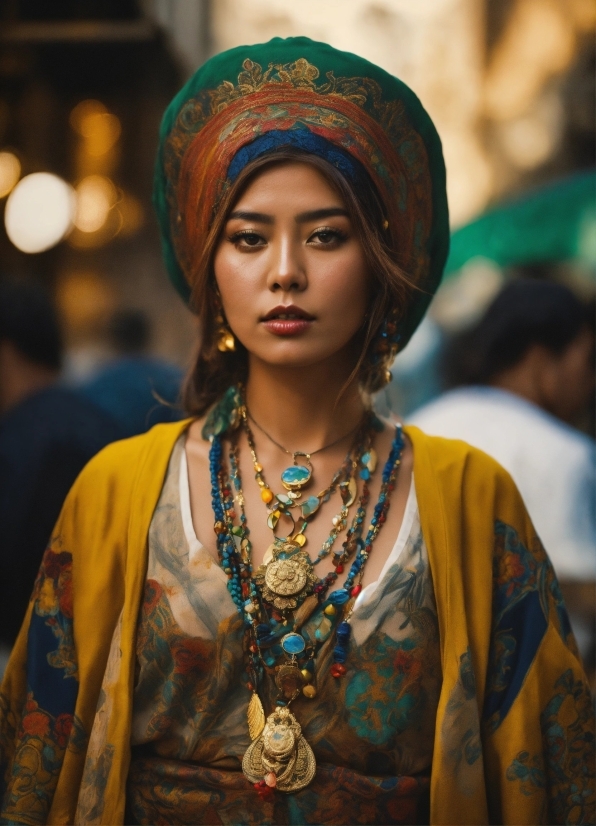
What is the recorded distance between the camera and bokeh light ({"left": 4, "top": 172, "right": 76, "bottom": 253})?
147 inches

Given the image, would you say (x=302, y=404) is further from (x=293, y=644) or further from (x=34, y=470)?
(x=34, y=470)

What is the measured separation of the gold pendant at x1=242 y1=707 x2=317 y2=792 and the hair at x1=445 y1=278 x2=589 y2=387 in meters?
1.65

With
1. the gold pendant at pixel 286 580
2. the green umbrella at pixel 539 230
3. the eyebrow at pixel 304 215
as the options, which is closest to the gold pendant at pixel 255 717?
the gold pendant at pixel 286 580

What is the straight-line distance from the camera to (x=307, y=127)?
1.43 meters

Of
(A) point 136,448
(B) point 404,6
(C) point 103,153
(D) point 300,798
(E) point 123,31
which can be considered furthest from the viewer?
(C) point 103,153

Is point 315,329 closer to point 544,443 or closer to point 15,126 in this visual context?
point 544,443

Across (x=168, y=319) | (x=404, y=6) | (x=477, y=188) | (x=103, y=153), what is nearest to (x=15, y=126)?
(x=103, y=153)

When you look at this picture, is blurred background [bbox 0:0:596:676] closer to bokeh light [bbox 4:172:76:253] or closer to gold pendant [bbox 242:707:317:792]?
bokeh light [bbox 4:172:76:253]

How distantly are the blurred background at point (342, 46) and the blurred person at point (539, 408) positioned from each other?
2.31 ft

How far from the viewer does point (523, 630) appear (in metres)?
1.51

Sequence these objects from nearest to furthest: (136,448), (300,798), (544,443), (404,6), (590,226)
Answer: (300,798), (136,448), (544,443), (404,6), (590,226)

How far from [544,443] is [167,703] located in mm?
1445

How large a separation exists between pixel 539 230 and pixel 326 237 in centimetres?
291

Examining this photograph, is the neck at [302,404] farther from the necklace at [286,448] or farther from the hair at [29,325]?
the hair at [29,325]
